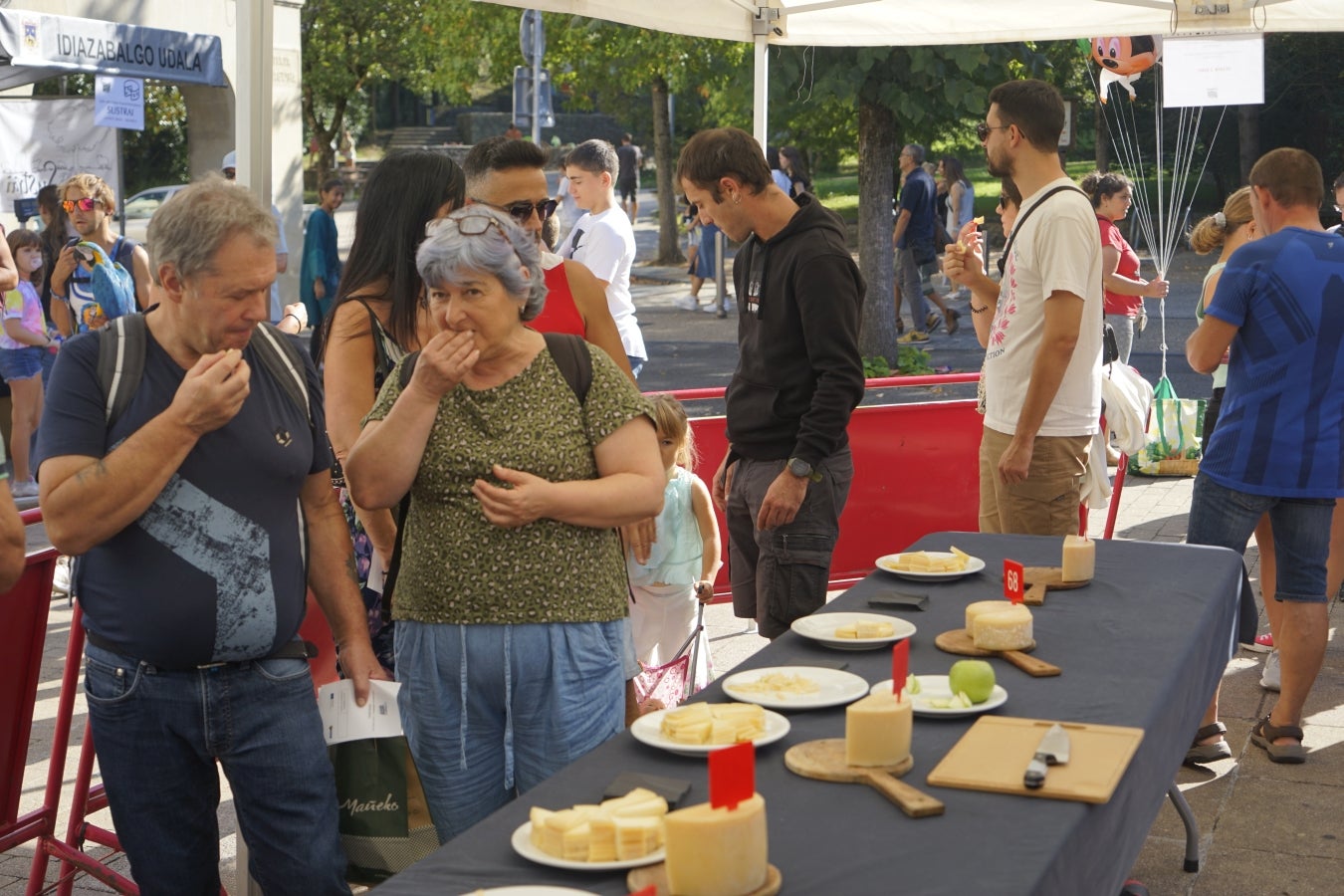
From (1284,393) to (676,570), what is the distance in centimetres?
204

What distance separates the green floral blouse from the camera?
282 cm

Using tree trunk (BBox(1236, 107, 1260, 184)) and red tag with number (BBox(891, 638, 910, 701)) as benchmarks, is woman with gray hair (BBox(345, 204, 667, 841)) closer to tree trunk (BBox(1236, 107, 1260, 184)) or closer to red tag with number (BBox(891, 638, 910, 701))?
red tag with number (BBox(891, 638, 910, 701))

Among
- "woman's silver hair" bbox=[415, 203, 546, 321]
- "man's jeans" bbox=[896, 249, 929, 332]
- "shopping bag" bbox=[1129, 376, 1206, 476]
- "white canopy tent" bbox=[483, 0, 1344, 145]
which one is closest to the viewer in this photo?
"woman's silver hair" bbox=[415, 203, 546, 321]

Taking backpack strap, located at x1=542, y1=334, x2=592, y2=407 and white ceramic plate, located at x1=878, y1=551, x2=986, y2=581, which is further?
white ceramic plate, located at x1=878, y1=551, x2=986, y2=581

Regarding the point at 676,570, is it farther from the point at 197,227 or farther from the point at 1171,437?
the point at 1171,437

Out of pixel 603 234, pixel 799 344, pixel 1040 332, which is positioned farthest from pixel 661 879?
pixel 603 234

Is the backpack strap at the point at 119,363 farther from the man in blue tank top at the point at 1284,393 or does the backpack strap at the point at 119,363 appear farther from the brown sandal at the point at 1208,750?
the brown sandal at the point at 1208,750

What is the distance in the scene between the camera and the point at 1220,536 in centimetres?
477

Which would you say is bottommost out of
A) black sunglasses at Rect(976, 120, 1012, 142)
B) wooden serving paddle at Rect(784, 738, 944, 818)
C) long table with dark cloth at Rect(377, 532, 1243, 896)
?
long table with dark cloth at Rect(377, 532, 1243, 896)

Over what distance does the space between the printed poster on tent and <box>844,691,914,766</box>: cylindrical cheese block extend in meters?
13.3

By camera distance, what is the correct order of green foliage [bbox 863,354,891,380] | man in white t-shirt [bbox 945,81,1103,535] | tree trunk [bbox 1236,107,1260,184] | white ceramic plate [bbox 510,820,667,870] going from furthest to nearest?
tree trunk [bbox 1236,107,1260,184], green foliage [bbox 863,354,891,380], man in white t-shirt [bbox 945,81,1103,535], white ceramic plate [bbox 510,820,667,870]

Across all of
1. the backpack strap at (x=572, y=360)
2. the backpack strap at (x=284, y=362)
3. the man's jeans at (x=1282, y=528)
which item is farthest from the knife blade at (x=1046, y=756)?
the man's jeans at (x=1282, y=528)

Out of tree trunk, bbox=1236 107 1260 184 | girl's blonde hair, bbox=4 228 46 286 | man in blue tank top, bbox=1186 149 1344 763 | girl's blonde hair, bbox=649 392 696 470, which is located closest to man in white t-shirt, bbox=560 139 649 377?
girl's blonde hair, bbox=649 392 696 470

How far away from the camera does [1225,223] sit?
20.6 ft
